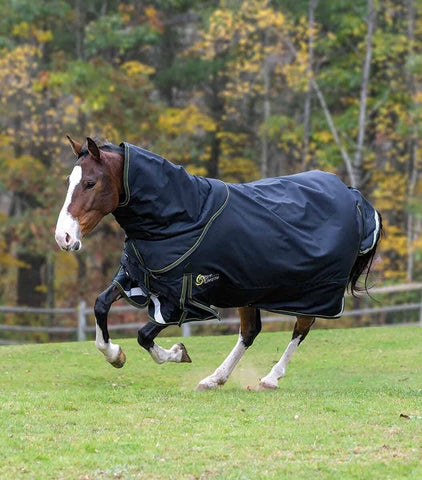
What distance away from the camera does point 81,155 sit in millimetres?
7461

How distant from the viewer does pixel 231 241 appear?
7.84 metres

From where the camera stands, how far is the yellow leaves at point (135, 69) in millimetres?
25906

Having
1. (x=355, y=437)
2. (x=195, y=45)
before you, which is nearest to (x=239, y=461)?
(x=355, y=437)

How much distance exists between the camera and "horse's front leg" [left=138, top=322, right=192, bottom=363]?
794 centimetres

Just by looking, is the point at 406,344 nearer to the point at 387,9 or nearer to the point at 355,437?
the point at 355,437

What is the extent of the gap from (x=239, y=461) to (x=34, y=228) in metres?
19.7

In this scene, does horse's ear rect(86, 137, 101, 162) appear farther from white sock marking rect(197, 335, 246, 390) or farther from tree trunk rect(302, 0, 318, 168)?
tree trunk rect(302, 0, 318, 168)

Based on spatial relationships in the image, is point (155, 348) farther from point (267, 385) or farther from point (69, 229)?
point (69, 229)

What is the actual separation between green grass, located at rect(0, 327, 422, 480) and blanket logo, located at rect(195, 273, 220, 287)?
919 millimetres

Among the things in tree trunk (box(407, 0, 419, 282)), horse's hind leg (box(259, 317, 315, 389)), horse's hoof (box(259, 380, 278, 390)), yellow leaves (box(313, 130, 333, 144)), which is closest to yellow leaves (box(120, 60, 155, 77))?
yellow leaves (box(313, 130, 333, 144))

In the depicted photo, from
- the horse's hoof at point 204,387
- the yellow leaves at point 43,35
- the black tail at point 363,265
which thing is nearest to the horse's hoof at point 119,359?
the horse's hoof at point 204,387

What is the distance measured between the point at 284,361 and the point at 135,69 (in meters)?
18.1

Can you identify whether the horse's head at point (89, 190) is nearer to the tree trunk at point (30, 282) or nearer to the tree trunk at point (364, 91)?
the tree trunk at point (364, 91)

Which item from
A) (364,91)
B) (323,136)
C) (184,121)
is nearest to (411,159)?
(323,136)
